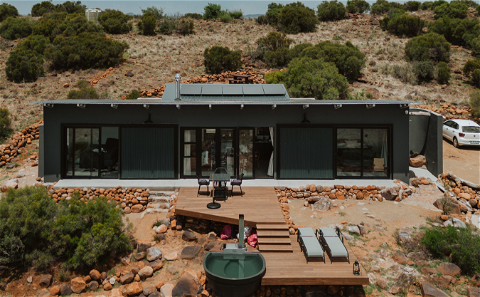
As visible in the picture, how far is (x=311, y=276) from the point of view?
19.0 feet

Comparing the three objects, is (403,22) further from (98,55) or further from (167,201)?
(167,201)

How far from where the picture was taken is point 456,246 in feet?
22.6

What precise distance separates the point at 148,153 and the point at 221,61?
17.6 meters

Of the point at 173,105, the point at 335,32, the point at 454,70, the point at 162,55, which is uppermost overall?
the point at 335,32

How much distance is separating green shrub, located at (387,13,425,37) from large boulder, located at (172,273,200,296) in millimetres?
35678

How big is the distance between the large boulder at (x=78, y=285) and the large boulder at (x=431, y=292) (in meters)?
6.57

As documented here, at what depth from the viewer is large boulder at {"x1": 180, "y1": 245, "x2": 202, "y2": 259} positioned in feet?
23.6

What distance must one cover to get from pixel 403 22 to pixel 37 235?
3725 centimetres

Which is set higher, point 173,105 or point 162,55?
point 162,55

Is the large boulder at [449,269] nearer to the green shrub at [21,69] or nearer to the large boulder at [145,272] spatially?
the large boulder at [145,272]

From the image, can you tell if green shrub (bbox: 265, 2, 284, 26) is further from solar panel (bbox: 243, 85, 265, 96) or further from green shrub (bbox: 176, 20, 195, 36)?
solar panel (bbox: 243, 85, 265, 96)

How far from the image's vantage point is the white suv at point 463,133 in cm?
1680

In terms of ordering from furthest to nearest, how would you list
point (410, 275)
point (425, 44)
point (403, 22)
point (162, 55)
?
1. point (403, 22)
2. point (162, 55)
3. point (425, 44)
4. point (410, 275)

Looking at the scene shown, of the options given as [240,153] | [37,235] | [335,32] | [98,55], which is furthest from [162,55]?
[37,235]
